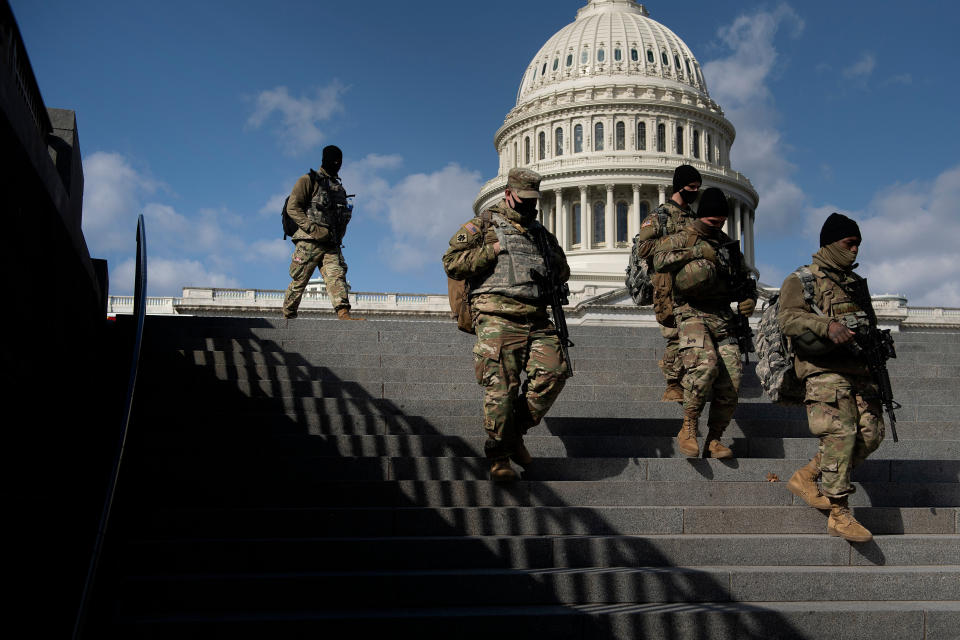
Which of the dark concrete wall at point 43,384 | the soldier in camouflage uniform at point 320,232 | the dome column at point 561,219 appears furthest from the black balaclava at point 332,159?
the dome column at point 561,219

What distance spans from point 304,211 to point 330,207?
32cm

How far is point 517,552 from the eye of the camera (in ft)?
17.2

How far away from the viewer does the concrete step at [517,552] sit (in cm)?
502

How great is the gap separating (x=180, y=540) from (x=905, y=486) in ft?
15.4

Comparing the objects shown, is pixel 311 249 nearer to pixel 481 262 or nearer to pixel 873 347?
pixel 481 262

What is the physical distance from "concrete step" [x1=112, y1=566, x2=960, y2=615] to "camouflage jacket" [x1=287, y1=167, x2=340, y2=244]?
270 inches

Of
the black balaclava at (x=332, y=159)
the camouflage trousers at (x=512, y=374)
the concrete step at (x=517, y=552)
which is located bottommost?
the concrete step at (x=517, y=552)

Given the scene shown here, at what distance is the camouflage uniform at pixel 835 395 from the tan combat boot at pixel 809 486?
116 mm

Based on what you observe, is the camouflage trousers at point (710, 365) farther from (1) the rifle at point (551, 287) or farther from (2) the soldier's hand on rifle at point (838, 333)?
(2) the soldier's hand on rifle at point (838, 333)

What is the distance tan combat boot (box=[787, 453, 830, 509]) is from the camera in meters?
5.74

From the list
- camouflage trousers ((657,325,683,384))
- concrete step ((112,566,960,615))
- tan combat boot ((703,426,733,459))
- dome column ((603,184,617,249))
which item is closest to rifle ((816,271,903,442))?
concrete step ((112,566,960,615))

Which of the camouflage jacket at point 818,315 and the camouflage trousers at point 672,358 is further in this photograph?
the camouflage trousers at point 672,358

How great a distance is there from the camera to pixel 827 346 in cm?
564

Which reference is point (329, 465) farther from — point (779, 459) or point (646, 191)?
point (646, 191)
